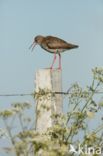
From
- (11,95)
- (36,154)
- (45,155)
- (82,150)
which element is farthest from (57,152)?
(11,95)

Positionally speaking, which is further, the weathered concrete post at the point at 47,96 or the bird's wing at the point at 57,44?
the bird's wing at the point at 57,44

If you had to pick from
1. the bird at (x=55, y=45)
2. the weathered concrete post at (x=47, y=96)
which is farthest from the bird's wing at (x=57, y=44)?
the weathered concrete post at (x=47, y=96)

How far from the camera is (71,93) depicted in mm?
5207

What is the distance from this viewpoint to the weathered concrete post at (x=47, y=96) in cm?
501

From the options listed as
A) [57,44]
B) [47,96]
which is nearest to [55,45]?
[57,44]

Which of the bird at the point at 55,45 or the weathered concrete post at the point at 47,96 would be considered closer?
the weathered concrete post at the point at 47,96

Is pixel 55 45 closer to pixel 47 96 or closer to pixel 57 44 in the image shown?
pixel 57 44

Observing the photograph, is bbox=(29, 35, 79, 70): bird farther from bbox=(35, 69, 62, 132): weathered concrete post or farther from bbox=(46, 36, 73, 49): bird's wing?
bbox=(35, 69, 62, 132): weathered concrete post

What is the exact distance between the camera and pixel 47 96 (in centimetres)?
507

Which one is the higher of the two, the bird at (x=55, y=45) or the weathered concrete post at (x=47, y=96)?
the bird at (x=55, y=45)

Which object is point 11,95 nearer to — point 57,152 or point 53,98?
point 53,98

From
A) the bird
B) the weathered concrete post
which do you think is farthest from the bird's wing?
the weathered concrete post

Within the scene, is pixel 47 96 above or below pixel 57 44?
below

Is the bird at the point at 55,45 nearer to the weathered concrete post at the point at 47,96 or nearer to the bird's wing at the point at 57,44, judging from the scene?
the bird's wing at the point at 57,44
